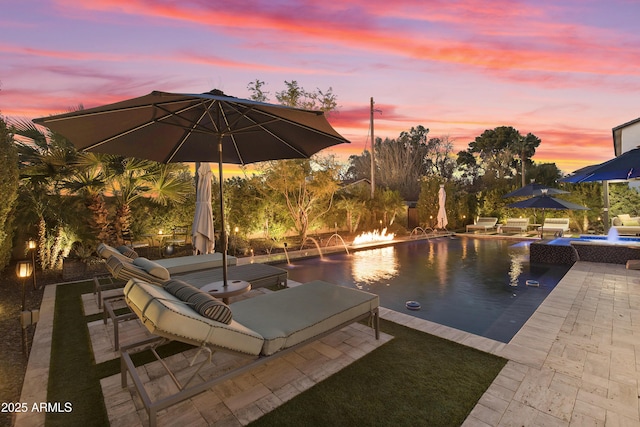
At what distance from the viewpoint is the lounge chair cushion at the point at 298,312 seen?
9.86 ft

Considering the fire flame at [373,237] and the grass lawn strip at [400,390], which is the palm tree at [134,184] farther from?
the grass lawn strip at [400,390]

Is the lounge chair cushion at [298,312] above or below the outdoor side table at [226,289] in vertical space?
below

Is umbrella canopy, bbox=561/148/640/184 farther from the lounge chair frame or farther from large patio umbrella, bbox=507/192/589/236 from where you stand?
the lounge chair frame

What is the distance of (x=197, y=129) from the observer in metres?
4.15

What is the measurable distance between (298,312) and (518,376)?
246cm

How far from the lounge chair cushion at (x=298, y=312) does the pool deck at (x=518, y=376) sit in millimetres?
450

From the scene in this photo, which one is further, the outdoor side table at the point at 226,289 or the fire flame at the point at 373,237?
the fire flame at the point at 373,237

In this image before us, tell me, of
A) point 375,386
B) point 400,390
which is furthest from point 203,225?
point 400,390

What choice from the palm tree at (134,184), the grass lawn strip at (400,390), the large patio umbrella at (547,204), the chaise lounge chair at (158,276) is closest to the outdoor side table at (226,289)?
the chaise lounge chair at (158,276)

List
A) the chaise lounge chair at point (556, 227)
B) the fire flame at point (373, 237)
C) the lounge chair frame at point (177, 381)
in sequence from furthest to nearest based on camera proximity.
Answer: the chaise lounge chair at point (556, 227) → the fire flame at point (373, 237) → the lounge chair frame at point (177, 381)

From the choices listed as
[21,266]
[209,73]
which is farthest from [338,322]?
[209,73]

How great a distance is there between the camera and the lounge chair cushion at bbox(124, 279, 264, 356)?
7.39ft

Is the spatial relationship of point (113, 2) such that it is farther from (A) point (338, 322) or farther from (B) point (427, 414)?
(B) point (427, 414)

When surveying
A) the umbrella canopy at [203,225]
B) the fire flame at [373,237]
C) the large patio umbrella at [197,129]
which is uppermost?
the large patio umbrella at [197,129]
